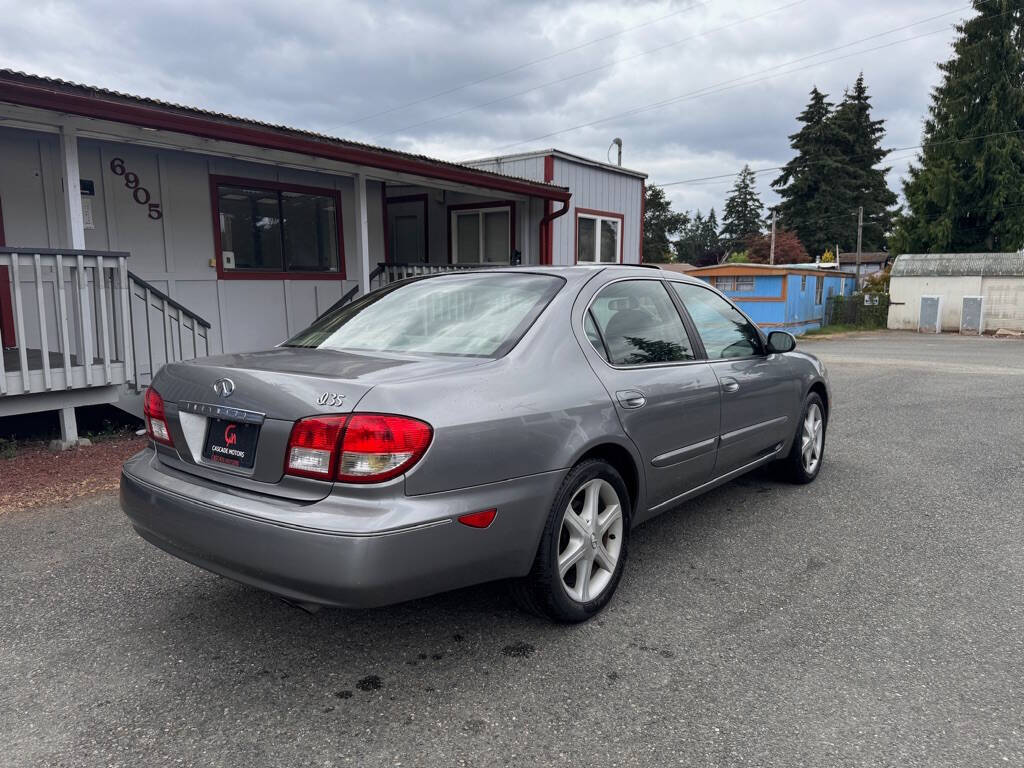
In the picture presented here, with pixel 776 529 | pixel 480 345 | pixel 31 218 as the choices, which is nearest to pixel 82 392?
pixel 31 218

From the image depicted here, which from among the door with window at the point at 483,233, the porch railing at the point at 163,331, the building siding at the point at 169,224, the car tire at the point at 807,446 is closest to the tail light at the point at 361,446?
the car tire at the point at 807,446

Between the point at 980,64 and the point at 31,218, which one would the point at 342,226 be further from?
the point at 980,64

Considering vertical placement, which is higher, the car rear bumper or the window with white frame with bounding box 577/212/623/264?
the window with white frame with bounding box 577/212/623/264

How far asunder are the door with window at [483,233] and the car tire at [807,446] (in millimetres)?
7594

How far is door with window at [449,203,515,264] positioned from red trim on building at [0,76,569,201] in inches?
65.5

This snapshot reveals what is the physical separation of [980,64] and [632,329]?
40834 millimetres

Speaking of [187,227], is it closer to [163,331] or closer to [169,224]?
[169,224]

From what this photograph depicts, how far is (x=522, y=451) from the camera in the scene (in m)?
2.64

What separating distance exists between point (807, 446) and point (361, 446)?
3876 mm

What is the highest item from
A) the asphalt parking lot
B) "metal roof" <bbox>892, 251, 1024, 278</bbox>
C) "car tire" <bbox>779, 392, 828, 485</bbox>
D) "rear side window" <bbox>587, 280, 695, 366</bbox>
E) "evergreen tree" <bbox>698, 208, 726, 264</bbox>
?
"evergreen tree" <bbox>698, 208, 726, 264</bbox>

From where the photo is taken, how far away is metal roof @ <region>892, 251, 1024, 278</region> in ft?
85.7

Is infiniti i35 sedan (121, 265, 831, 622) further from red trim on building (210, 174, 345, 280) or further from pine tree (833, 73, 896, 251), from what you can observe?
pine tree (833, 73, 896, 251)

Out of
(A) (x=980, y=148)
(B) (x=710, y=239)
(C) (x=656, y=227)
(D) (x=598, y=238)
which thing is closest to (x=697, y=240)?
(B) (x=710, y=239)

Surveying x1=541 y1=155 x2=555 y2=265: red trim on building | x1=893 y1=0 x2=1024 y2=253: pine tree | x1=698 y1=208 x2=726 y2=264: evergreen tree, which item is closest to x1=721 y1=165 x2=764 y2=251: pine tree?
x1=698 y1=208 x2=726 y2=264: evergreen tree
